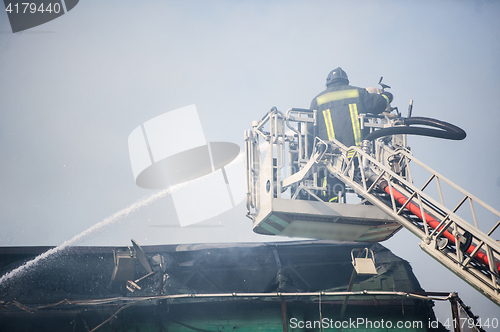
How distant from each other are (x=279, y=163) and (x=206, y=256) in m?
2.81

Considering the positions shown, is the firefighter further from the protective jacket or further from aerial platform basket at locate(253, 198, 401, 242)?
aerial platform basket at locate(253, 198, 401, 242)

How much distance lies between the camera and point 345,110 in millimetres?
8828

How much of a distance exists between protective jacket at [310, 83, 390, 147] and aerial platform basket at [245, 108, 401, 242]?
307 millimetres

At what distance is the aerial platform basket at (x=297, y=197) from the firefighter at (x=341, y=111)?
19 centimetres

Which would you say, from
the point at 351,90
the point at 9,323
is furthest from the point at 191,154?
the point at 9,323

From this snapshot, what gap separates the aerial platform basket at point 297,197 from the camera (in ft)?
26.6

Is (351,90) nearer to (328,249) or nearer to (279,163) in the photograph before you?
(279,163)

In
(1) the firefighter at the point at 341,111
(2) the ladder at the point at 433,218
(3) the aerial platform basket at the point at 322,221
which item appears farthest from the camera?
(1) the firefighter at the point at 341,111

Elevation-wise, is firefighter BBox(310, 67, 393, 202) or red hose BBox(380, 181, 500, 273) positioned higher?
firefighter BBox(310, 67, 393, 202)

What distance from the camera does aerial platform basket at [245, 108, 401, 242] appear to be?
8.12 meters

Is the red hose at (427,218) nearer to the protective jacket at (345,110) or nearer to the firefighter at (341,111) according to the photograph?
the firefighter at (341,111)

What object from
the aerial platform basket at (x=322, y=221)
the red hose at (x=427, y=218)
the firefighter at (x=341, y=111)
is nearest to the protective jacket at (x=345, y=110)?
the firefighter at (x=341, y=111)

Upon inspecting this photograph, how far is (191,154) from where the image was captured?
1266 centimetres

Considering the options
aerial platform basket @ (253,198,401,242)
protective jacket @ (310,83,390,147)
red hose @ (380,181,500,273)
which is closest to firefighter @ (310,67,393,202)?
protective jacket @ (310,83,390,147)
